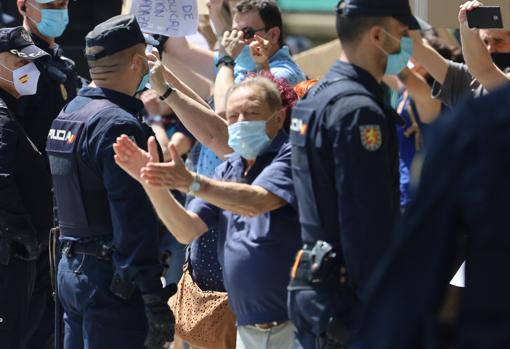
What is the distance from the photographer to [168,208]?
12.6ft

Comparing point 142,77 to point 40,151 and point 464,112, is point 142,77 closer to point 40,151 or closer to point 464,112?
point 40,151

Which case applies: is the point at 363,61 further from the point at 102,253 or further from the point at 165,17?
the point at 165,17

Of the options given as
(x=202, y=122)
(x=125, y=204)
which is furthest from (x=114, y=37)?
(x=125, y=204)

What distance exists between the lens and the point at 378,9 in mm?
3617

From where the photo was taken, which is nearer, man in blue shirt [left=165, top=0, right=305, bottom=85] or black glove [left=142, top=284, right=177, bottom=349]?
black glove [left=142, top=284, right=177, bottom=349]

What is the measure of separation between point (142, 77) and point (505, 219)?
2.99 metres

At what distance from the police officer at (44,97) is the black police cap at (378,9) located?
2.74 meters

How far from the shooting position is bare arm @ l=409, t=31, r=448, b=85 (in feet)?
17.4

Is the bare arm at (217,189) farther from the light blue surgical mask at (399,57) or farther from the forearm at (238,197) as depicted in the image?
the light blue surgical mask at (399,57)

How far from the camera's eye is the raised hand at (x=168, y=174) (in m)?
3.43

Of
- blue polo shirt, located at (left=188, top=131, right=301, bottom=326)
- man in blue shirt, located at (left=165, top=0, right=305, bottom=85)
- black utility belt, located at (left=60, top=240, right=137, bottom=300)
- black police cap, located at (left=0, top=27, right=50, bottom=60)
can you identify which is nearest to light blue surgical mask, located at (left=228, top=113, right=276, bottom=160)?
blue polo shirt, located at (left=188, top=131, right=301, bottom=326)

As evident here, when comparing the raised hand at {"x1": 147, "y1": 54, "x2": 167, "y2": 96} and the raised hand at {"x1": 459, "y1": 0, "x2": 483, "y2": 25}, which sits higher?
the raised hand at {"x1": 459, "y1": 0, "x2": 483, "y2": 25}

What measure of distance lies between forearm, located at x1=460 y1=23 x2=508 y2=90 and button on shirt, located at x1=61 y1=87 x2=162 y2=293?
1637 mm

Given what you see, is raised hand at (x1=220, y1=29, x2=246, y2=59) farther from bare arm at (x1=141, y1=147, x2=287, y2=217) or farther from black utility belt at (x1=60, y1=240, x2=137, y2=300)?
bare arm at (x1=141, y1=147, x2=287, y2=217)
